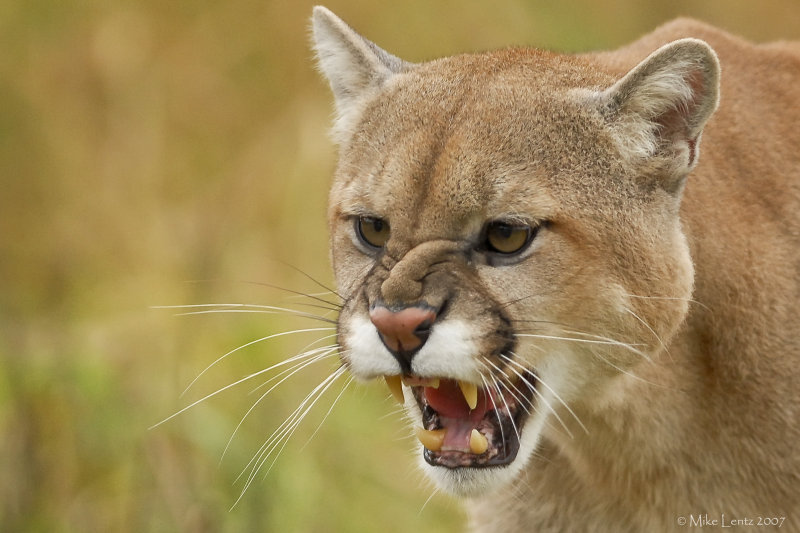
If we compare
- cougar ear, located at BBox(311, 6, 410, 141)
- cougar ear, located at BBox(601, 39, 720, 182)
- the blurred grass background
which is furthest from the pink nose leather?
the blurred grass background

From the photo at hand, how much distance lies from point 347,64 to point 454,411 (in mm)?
1407

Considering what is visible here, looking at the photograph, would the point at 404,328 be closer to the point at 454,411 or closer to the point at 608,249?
the point at 454,411

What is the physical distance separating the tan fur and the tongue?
0.39 feet

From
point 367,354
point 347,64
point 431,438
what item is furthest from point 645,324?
point 347,64

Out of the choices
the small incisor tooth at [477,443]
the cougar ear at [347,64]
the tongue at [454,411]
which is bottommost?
the small incisor tooth at [477,443]

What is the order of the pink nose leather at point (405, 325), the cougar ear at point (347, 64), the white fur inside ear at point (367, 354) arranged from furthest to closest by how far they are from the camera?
the cougar ear at point (347, 64), the white fur inside ear at point (367, 354), the pink nose leather at point (405, 325)

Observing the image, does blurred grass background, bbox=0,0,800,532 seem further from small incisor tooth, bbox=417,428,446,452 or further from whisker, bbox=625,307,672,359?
whisker, bbox=625,307,672,359

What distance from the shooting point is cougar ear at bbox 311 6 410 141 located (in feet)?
15.4

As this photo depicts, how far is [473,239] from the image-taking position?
3.93 m

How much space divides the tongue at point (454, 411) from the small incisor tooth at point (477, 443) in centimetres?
4

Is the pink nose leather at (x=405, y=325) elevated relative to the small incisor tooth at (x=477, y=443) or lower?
elevated

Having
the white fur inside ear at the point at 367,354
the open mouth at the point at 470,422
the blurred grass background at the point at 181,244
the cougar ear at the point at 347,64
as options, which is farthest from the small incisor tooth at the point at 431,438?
the blurred grass background at the point at 181,244

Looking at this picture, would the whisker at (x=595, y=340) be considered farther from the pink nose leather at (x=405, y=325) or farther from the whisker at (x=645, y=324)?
the pink nose leather at (x=405, y=325)

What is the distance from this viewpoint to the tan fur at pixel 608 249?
3914mm
